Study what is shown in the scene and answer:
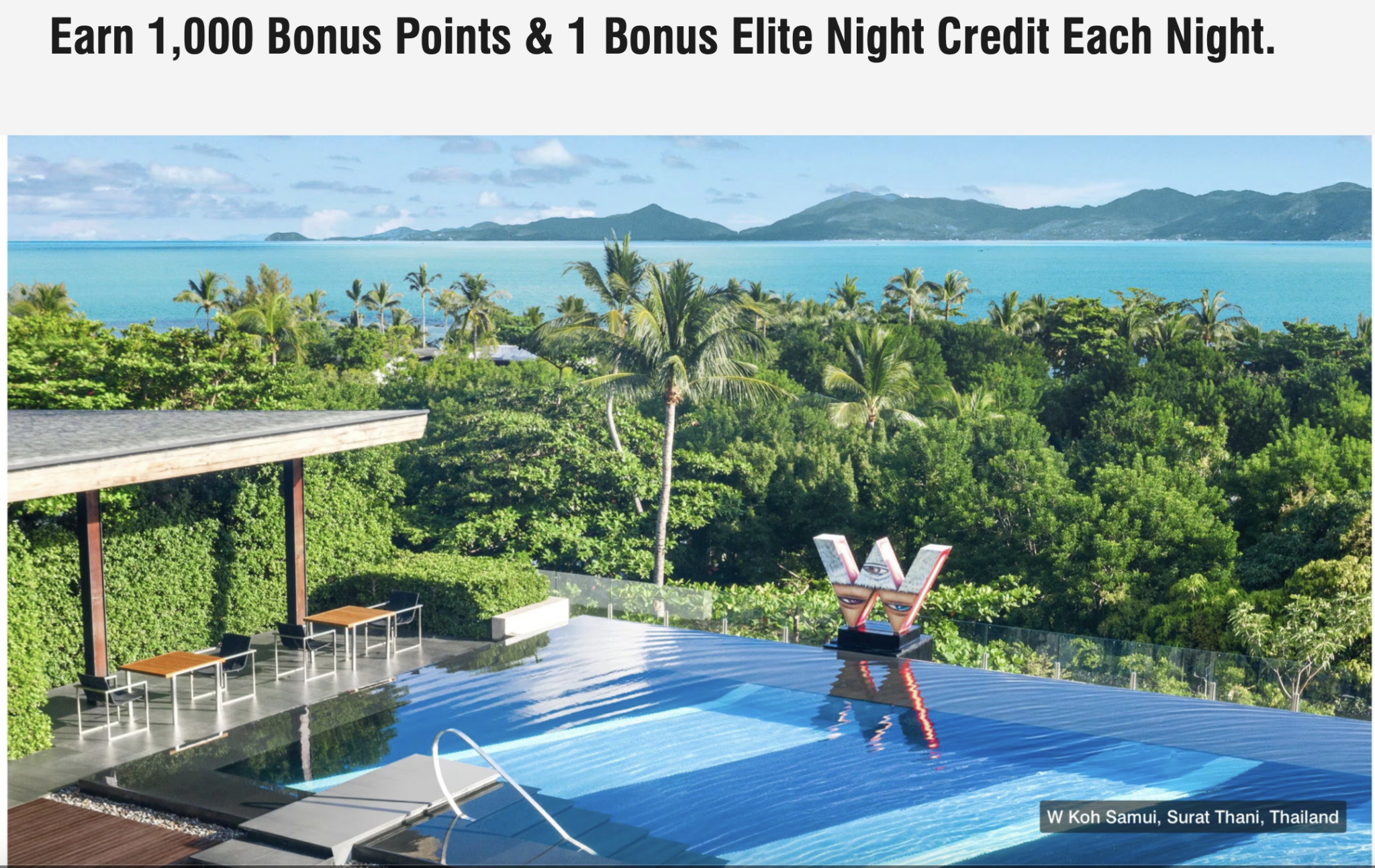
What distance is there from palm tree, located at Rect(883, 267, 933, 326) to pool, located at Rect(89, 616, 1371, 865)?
73318 mm

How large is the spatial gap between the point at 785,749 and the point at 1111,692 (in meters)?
4.85

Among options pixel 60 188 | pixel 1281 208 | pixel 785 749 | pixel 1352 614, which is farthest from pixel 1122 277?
pixel 785 749

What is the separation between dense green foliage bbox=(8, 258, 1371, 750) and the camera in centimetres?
1703

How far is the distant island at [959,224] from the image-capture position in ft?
559

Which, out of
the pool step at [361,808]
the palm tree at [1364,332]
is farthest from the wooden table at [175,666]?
the palm tree at [1364,332]

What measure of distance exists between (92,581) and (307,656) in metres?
3.36

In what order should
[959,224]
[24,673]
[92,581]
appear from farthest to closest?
[959,224]
[92,581]
[24,673]

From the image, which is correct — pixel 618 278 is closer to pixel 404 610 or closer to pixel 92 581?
pixel 404 610

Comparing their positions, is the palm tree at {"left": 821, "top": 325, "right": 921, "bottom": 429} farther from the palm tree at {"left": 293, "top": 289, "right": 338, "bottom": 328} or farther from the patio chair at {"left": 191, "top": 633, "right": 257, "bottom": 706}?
the palm tree at {"left": 293, "top": 289, "right": 338, "bottom": 328}

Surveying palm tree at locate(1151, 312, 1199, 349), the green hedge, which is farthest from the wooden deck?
palm tree at locate(1151, 312, 1199, 349)

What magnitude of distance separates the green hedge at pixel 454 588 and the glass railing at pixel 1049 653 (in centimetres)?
120

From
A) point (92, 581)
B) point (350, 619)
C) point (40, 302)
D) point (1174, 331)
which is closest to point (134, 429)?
point (92, 581)

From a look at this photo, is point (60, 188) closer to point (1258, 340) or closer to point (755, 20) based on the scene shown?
point (1258, 340)

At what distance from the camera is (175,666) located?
13.6 metres
